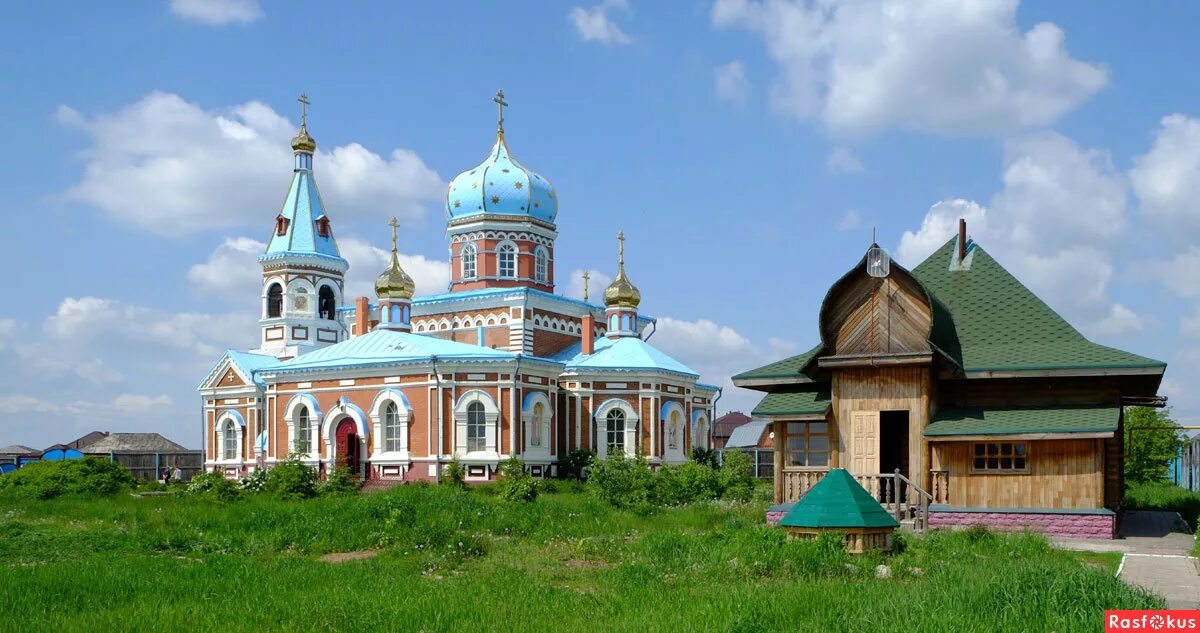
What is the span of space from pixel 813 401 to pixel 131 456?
104ft

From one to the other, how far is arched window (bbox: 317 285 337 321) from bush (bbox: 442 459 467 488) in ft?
49.6

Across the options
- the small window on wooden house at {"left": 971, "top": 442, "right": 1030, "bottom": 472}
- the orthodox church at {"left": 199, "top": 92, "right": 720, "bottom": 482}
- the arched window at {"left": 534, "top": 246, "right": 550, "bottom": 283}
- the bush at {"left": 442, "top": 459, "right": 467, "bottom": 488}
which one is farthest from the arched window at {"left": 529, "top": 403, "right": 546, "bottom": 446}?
the small window on wooden house at {"left": 971, "top": 442, "right": 1030, "bottom": 472}

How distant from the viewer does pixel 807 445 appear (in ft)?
70.7

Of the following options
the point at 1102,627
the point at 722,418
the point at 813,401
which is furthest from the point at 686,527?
the point at 722,418

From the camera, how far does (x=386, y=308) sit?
126ft

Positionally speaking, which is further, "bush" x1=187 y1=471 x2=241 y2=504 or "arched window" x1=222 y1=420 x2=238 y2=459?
"arched window" x1=222 y1=420 x2=238 y2=459

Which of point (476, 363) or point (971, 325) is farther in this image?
point (476, 363)

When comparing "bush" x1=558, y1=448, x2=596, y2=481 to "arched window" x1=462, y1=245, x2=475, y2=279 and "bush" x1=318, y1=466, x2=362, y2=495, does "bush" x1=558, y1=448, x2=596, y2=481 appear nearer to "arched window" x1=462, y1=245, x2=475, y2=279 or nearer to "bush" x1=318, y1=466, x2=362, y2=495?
"bush" x1=318, y1=466, x2=362, y2=495

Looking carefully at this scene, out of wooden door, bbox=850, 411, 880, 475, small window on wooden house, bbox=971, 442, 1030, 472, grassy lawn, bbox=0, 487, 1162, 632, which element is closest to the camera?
grassy lawn, bbox=0, 487, 1162, 632

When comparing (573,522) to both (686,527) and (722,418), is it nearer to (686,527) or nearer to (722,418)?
(686,527)

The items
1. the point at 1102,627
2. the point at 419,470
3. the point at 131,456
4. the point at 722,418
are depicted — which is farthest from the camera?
the point at 722,418

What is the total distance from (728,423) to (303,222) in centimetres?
3907

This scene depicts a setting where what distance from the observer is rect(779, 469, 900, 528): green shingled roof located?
14.6m

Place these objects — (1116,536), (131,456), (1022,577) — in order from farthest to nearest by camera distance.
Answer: (131,456) < (1116,536) < (1022,577)
